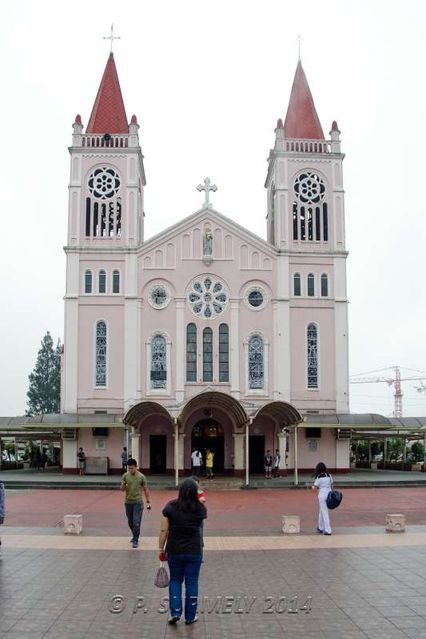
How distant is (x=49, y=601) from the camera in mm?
10922

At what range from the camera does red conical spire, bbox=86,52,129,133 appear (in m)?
46.7

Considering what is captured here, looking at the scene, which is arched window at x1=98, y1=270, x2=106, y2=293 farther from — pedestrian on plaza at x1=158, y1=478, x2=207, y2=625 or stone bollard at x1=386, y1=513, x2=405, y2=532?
pedestrian on plaza at x1=158, y1=478, x2=207, y2=625

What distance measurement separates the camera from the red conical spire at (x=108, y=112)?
4669cm

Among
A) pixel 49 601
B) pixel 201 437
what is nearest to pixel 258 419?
pixel 201 437

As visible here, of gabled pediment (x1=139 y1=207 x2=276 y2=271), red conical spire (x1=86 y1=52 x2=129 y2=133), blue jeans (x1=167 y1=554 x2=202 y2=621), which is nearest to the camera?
blue jeans (x1=167 y1=554 x2=202 y2=621)

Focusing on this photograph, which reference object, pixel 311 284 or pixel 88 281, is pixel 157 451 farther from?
pixel 311 284

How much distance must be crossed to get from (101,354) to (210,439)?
24.8 feet

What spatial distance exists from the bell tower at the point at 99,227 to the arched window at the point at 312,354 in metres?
10.1

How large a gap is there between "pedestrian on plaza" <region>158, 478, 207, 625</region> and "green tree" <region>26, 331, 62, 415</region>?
84.1 meters

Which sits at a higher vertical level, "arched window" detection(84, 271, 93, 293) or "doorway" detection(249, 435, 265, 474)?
"arched window" detection(84, 271, 93, 293)

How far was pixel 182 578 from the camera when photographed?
9633 millimetres

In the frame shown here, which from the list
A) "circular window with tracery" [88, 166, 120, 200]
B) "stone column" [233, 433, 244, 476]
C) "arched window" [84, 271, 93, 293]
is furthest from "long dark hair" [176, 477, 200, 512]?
"circular window with tracery" [88, 166, 120, 200]

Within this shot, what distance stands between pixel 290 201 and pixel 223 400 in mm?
12971

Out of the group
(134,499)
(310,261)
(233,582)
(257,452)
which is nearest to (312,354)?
(310,261)
